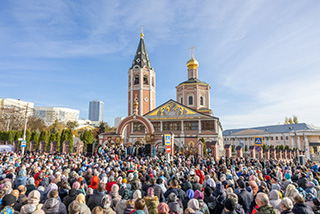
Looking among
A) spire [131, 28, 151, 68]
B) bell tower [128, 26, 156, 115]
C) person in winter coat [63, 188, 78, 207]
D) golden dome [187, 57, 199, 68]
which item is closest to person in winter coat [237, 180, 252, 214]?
person in winter coat [63, 188, 78, 207]

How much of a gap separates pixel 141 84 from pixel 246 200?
40.0 metres

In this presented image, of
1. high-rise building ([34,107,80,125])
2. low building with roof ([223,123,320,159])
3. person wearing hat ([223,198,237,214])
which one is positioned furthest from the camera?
high-rise building ([34,107,80,125])

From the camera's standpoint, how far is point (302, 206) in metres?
4.50

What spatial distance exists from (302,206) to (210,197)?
2222 mm

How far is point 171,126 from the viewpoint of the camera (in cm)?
4003

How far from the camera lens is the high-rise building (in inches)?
5763

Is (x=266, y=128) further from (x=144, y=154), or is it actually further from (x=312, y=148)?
(x=144, y=154)

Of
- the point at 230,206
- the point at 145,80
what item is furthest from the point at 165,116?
the point at 230,206

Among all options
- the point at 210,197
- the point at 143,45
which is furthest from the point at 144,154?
the point at 143,45

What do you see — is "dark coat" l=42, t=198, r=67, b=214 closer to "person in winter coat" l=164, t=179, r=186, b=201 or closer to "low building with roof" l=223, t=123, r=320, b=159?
"person in winter coat" l=164, t=179, r=186, b=201

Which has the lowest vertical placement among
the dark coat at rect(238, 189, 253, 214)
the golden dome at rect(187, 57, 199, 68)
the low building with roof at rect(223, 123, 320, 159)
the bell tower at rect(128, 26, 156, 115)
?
the dark coat at rect(238, 189, 253, 214)

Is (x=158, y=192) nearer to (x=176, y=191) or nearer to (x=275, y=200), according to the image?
(x=176, y=191)

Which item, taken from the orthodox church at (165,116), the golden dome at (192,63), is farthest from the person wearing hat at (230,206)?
the golden dome at (192,63)

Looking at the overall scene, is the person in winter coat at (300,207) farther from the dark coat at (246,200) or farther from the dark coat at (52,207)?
the dark coat at (52,207)
